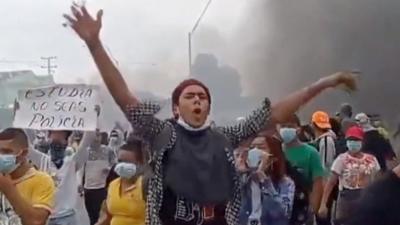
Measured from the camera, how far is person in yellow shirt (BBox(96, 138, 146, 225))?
7.04 meters

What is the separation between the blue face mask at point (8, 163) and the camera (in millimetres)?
5891

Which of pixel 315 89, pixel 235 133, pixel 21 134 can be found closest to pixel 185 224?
pixel 235 133

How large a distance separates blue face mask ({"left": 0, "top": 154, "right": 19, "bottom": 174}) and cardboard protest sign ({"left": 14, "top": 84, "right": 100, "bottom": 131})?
2.49 m

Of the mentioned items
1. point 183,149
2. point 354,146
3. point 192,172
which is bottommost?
point 192,172

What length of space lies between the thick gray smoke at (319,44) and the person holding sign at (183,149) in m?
25.2

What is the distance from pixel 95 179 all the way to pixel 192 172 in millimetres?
5838

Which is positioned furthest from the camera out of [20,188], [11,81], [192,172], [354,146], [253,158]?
[11,81]

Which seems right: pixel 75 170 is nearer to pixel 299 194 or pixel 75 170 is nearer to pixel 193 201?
pixel 299 194

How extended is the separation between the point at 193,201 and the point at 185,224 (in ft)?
0.38

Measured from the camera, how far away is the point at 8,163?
19.4 feet

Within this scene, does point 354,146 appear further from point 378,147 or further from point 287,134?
point 287,134

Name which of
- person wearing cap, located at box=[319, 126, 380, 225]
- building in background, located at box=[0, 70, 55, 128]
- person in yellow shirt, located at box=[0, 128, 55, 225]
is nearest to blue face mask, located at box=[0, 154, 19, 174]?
person in yellow shirt, located at box=[0, 128, 55, 225]

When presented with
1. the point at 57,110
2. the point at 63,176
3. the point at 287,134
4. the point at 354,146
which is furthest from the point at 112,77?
the point at 354,146

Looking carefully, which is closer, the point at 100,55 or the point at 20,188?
the point at 100,55
